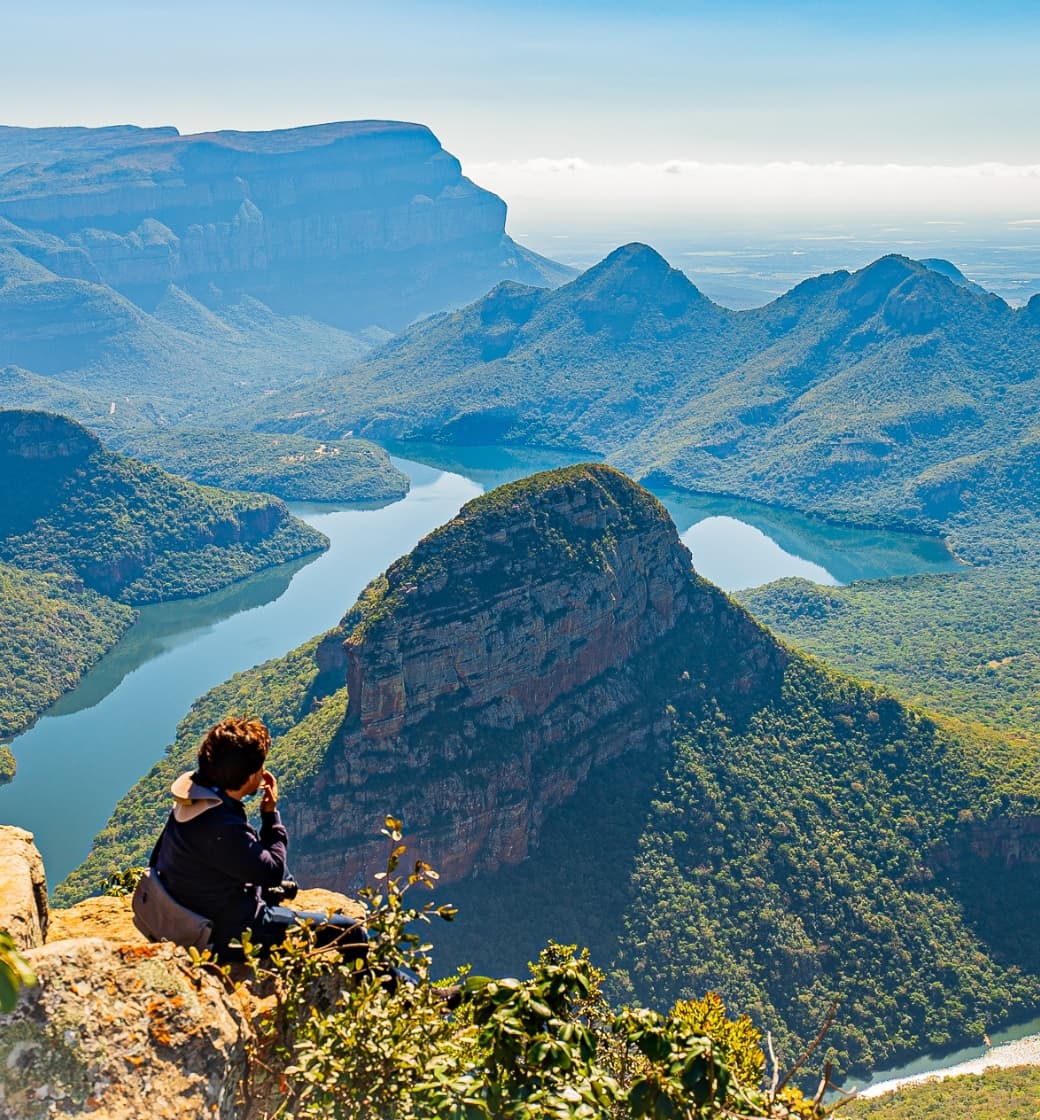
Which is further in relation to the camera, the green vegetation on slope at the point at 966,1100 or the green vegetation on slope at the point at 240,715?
the green vegetation on slope at the point at 240,715

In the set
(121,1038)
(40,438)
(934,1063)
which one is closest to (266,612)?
(40,438)

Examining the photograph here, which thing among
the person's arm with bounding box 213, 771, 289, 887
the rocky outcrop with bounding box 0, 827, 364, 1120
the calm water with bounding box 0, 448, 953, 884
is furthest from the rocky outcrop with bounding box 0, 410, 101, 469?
the rocky outcrop with bounding box 0, 827, 364, 1120

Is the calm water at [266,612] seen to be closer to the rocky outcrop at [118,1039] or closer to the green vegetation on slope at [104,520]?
the green vegetation on slope at [104,520]

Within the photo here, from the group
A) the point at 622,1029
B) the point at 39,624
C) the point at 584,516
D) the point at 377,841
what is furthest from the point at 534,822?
the point at 39,624

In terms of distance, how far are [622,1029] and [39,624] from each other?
294 ft

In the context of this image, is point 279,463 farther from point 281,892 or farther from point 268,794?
point 281,892

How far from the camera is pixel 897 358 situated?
16688cm

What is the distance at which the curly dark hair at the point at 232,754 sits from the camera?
741 cm

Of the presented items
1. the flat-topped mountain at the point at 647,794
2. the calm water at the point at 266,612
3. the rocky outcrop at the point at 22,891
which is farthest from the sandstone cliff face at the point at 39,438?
the rocky outcrop at the point at 22,891

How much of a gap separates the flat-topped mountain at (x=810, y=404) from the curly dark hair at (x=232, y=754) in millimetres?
142760

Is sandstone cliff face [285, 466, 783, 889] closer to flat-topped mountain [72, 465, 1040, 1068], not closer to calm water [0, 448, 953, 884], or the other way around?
flat-topped mountain [72, 465, 1040, 1068]

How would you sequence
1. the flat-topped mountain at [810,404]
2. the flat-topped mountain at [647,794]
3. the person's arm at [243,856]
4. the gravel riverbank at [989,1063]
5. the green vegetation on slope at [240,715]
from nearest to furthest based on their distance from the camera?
the person's arm at [243,856], the gravel riverbank at [989,1063], the flat-topped mountain at [647,794], the green vegetation on slope at [240,715], the flat-topped mountain at [810,404]

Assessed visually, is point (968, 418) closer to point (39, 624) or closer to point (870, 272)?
point (870, 272)

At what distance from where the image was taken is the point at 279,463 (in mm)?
160250
